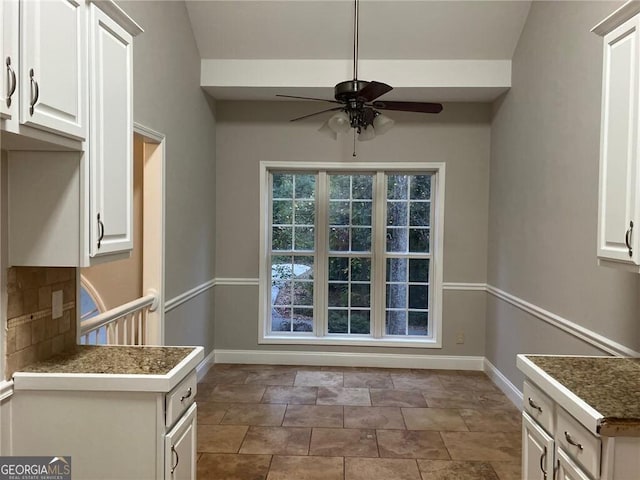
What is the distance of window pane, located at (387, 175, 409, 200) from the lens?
5.01m

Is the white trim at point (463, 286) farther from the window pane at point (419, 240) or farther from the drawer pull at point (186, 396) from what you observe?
the drawer pull at point (186, 396)

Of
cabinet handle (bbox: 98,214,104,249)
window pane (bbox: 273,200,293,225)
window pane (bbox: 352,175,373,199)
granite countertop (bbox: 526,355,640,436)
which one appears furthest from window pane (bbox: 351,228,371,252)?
cabinet handle (bbox: 98,214,104,249)

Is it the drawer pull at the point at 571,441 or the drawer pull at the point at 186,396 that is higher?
the drawer pull at the point at 186,396

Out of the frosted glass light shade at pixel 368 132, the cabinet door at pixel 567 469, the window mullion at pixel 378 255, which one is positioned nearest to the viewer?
the cabinet door at pixel 567 469

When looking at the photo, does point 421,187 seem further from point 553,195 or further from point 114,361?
point 114,361

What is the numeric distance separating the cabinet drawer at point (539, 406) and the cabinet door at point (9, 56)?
2.24 metres

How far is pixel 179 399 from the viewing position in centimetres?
190

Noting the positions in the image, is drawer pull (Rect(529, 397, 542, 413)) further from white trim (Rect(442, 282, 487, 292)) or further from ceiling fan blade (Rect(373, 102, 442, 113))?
white trim (Rect(442, 282, 487, 292))

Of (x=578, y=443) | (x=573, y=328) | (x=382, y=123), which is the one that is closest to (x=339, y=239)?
(x=382, y=123)

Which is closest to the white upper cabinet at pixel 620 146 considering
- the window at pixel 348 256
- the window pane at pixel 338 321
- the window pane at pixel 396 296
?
the window at pixel 348 256

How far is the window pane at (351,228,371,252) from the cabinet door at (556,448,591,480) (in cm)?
344

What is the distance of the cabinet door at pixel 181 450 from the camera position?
1790 millimetres

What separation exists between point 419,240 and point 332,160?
4.42ft

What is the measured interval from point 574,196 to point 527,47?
1635mm
